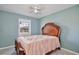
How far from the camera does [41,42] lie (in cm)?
147

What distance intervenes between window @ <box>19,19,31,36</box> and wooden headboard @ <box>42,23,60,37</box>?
0.23m

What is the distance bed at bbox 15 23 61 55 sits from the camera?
1.42m

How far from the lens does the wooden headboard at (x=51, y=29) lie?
154 cm

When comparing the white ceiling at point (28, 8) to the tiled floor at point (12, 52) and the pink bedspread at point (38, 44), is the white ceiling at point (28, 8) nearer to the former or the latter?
the pink bedspread at point (38, 44)

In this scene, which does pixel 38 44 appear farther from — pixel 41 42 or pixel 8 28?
pixel 8 28

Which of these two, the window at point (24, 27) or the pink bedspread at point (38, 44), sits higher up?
the window at point (24, 27)

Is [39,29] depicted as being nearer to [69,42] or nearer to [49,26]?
[49,26]

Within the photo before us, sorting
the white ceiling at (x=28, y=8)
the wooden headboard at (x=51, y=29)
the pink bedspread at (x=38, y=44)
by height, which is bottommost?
the pink bedspread at (x=38, y=44)

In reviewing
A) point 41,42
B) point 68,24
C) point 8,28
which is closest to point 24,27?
point 8,28

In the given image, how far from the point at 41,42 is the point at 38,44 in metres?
0.06

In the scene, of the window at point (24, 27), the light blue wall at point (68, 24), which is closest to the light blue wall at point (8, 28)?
the window at point (24, 27)

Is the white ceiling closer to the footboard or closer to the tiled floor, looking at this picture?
the footboard

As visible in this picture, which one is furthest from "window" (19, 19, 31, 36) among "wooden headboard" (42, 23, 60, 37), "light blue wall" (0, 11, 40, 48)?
"wooden headboard" (42, 23, 60, 37)

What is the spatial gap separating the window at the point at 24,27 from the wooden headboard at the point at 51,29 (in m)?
0.23
